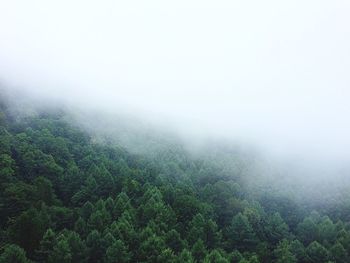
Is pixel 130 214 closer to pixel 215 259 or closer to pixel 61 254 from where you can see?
pixel 215 259

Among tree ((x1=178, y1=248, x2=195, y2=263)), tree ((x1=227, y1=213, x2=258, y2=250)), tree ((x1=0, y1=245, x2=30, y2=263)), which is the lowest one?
tree ((x1=227, y1=213, x2=258, y2=250))

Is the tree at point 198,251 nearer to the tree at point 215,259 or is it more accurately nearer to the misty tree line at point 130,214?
the misty tree line at point 130,214

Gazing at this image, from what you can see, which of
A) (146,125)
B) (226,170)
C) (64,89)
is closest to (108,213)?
(226,170)

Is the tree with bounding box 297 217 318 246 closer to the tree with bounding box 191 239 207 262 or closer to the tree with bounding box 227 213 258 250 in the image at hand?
the tree with bounding box 227 213 258 250

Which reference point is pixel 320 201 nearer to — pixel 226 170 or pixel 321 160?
pixel 226 170

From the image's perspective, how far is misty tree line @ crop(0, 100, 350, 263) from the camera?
205 feet

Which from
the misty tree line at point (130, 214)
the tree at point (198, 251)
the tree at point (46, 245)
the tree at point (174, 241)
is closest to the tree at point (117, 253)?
the misty tree line at point (130, 214)

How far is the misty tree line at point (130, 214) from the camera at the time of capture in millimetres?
62344

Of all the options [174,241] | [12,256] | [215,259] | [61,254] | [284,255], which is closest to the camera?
[12,256]

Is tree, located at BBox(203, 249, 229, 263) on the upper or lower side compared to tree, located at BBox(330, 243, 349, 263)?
upper

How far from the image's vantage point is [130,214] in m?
73.7

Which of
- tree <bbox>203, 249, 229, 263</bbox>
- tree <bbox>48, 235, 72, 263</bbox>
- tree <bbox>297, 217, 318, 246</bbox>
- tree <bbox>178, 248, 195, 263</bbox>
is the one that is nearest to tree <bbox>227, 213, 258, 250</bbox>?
tree <bbox>297, 217, 318, 246</bbox>

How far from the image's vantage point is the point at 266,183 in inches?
4528

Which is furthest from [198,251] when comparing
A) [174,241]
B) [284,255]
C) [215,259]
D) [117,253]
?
[284,255]
